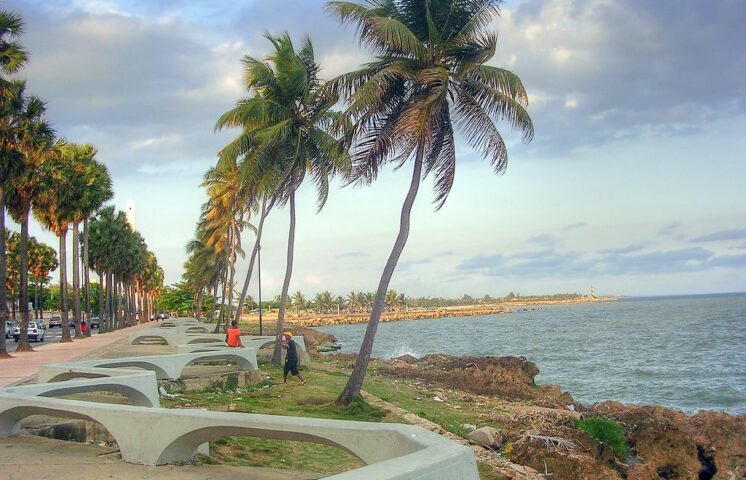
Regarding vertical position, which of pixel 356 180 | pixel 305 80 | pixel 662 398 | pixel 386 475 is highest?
pixel 305 80

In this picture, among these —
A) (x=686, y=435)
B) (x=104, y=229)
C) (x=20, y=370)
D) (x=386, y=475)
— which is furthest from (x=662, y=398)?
(x=104, y=229)

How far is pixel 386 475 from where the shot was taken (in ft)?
16.4

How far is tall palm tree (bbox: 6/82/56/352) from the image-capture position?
27750 millimetres

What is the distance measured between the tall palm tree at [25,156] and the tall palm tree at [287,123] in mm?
10533

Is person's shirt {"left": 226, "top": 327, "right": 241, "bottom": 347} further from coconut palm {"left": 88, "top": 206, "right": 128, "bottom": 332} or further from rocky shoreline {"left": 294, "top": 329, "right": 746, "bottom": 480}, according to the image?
coconut palm {"left": 88, "top": 206, "right": 128, "bottom": 332}

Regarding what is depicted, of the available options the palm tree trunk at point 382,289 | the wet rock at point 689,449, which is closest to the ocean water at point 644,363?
the wet rock at point 689,449

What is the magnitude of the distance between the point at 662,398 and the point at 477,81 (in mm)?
18344

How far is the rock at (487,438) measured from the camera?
46.6ft

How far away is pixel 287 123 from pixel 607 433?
1337 centimetres

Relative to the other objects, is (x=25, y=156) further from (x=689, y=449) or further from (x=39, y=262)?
(x=39, y=262)

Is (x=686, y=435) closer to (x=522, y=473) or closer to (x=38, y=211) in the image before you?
(x=522, y=473)

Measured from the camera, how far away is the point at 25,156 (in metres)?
28.3

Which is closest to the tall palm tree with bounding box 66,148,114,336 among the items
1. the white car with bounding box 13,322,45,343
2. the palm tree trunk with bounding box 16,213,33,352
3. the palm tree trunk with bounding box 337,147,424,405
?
the white car with bounding box 13,322,45,343

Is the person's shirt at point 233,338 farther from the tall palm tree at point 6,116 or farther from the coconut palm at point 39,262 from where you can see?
the coconut palm at point 39,262
